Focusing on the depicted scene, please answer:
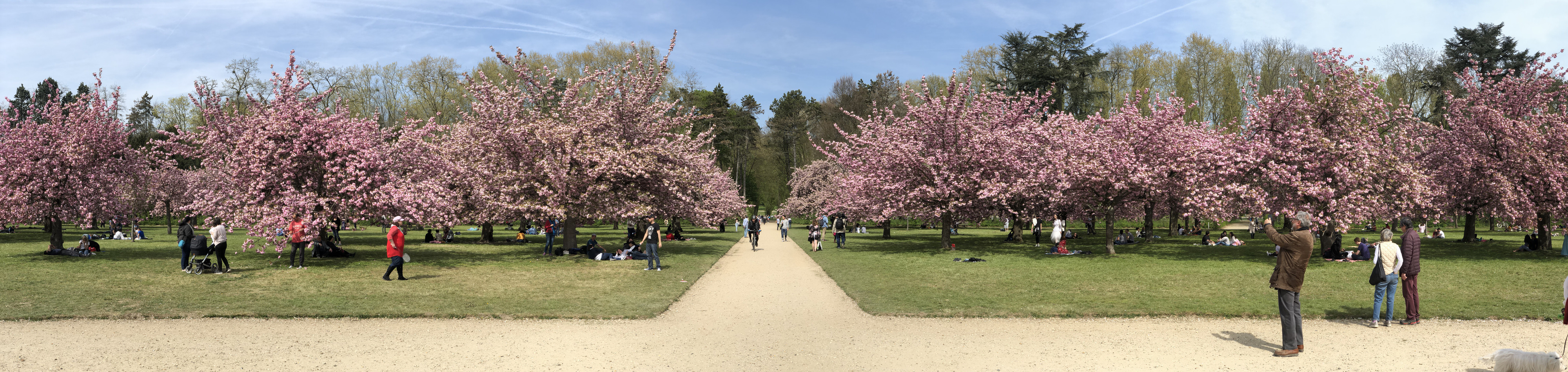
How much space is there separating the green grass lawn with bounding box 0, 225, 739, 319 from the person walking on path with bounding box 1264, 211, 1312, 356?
8.35 metres

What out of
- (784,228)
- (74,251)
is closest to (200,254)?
(74,251)

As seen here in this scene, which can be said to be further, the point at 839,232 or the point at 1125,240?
the point at 1125,240

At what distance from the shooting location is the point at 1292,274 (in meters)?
8.47

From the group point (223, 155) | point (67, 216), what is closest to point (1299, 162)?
point (223, 155)

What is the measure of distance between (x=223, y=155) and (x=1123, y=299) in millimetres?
24970

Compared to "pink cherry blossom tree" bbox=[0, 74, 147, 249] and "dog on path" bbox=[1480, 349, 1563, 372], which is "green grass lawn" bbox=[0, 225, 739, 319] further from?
"dog on path" bbox=[1480, 349, 1563, 372]

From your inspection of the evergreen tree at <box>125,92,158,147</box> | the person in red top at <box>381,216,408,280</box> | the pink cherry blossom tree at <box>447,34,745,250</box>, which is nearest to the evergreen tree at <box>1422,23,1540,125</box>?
the pink cherry blossom tree at <box>447,34,745,250</box>

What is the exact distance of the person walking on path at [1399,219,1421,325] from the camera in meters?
10.6

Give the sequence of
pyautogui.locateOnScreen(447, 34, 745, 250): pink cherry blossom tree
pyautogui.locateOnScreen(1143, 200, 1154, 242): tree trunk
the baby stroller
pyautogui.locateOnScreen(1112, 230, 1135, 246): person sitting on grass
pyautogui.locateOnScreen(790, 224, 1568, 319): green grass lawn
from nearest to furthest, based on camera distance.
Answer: pyautogui.locateOnScreen(790, 224, 1568, 319): green grass lawn → the baby stroller → pyautogui.locateOnScreen(447, 34, 745, 250): pink cherry blossom tree → pyautogui.locateOnScreen(1143, 200, 1154, 242): tree trunk → pyautogui.locateOnScreen(1112, 230, 1135, 246): person sitting on grass

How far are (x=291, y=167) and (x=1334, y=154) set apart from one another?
29.4m

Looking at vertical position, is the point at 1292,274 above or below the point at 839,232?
above

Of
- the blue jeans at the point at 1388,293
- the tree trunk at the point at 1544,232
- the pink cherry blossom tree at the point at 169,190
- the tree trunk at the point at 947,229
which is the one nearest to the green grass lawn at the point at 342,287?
the tree trunk at the point at 947,229

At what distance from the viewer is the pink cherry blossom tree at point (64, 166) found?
72.6ft

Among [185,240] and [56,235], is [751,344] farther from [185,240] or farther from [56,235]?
[56,235]
